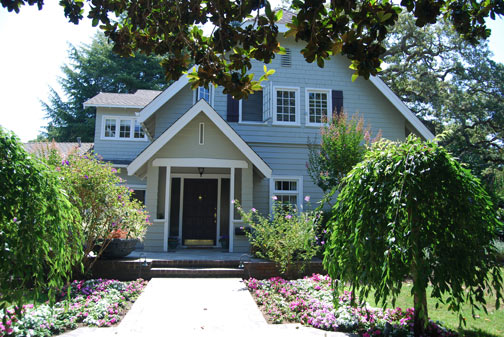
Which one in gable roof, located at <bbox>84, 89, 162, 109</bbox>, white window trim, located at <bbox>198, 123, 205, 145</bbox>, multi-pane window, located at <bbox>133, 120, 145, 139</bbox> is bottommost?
white window trim, located at <bbox>198, 123, 205, 145</bbox>

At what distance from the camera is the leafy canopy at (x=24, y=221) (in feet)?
9.82

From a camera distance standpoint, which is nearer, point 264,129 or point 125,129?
point 264,129

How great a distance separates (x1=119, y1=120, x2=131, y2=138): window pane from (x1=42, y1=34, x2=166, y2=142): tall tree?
13714 millimetres

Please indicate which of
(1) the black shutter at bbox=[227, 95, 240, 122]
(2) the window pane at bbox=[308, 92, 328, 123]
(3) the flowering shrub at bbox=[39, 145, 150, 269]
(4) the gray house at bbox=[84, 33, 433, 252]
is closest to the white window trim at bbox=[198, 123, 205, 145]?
(4) the gray house at bbox=[84, 33, 433, 252]

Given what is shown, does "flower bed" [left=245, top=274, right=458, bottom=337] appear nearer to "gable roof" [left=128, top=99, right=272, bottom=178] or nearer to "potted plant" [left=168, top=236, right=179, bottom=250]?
"gable roof" [left=128, top=99, right=272, bottom=178]

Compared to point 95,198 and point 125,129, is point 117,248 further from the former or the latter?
point 125,129

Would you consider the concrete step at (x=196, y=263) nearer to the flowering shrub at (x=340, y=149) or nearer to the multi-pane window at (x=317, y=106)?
the flowering shrub at (x=340, y=149)

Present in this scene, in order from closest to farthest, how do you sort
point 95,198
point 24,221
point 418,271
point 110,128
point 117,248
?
point 24,221
point 418,271
point 95,198
point 117,248
point 110,128

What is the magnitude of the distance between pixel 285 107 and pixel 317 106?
1199 mm

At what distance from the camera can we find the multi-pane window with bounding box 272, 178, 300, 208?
12.2 metres

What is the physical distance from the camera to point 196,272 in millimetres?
8164

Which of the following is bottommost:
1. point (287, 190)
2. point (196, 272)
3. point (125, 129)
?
point (196, 272)

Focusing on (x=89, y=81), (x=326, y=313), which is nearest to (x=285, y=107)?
(x=326, y=313)

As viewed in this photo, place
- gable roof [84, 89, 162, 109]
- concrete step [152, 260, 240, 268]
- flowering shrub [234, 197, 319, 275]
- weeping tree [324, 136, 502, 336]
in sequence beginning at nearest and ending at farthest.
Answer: weeping tree [324, 136, 502, 336], flowering shrub [234, 197, 319, 275], concrete step [152, 260, 240, 268], gable roof [84, 89, 162, 109]
